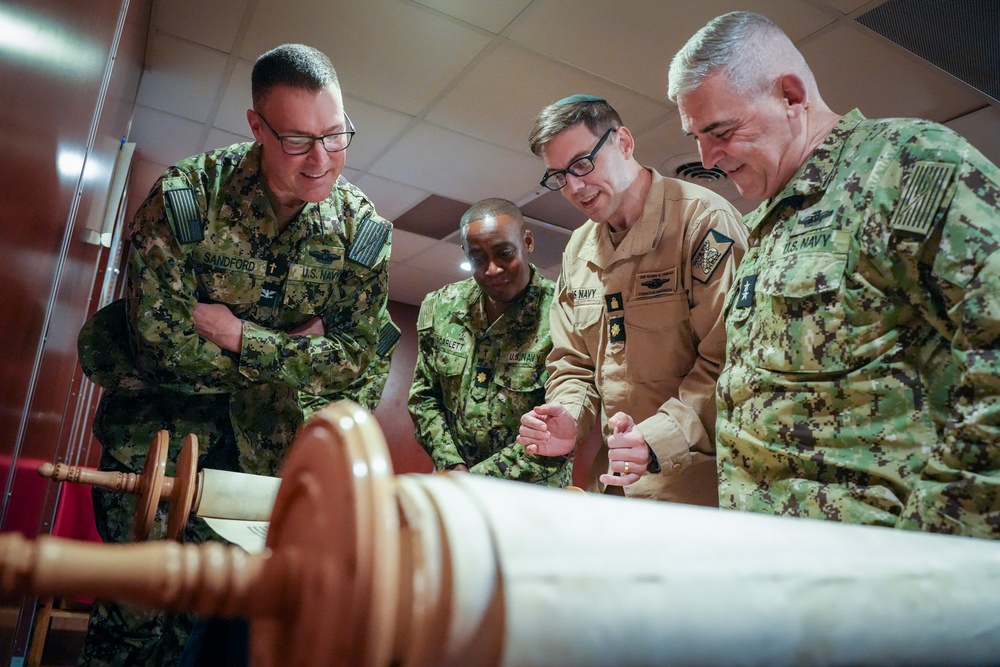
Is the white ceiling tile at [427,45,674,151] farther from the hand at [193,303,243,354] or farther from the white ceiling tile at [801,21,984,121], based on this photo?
the hand at [193,303,243,354]

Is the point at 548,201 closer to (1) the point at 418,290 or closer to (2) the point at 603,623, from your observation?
(1) the point at 418,290

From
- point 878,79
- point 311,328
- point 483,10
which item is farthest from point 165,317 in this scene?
point 878,79

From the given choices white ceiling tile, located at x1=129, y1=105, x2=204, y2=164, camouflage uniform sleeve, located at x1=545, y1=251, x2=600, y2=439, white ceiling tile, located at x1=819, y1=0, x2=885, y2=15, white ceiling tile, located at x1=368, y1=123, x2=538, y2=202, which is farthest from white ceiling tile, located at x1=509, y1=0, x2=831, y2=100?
white ceiling tile, located at x1=129, y1=105, x2=204, y2=164

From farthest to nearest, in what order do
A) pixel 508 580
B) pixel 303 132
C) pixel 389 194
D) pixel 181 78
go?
1. pixel 389 194
2. pixel 181 78
3. pixel 303 132
4. pixel 508 580

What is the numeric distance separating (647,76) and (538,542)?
11.2ft

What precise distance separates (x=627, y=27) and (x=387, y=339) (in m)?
1.75

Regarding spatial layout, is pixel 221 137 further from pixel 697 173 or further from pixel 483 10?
pixel 697 173

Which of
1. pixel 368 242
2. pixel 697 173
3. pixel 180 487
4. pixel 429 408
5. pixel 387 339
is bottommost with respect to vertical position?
pixel 180 487

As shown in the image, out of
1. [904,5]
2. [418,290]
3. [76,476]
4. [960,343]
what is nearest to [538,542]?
[960,343]

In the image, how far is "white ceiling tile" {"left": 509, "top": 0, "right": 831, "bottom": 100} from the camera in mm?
2949

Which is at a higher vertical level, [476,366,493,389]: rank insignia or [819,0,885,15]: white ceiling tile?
[819,0,885,15]: white ceiling tile

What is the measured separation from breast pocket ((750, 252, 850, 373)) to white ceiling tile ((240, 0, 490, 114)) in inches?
95.0

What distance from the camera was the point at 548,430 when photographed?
1835mm

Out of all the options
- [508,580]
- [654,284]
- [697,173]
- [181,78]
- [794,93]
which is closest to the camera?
[508,580]
